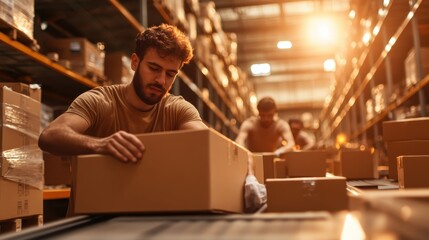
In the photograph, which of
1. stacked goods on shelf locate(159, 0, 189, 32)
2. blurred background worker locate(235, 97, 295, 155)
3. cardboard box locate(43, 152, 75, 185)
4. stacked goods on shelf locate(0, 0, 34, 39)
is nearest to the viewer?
stacked goods on shelf locate(0, 0, 34, 39)

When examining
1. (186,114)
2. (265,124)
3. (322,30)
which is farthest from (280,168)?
(322,30)

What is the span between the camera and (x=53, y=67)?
10.8 feet

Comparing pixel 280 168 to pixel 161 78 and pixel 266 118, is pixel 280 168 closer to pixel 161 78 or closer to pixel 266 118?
pixel 161 78

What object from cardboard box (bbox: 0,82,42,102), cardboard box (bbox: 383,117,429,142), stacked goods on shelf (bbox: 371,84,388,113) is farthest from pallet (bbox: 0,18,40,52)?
stacked goods on shelf (bbox: 371,84,388,113)

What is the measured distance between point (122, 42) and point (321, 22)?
6.83m

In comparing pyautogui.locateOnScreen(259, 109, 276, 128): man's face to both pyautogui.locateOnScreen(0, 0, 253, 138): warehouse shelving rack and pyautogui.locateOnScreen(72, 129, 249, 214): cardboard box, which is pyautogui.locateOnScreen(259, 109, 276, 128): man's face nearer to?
pyautogui.locateOnScreen(0, 0, 253, 138): warehouse shelving rack

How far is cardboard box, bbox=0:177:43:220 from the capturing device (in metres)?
2.50

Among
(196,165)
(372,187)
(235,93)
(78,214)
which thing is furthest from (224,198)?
(235,93)

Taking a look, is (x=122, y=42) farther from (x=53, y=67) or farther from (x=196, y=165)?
(x=196, y=165)

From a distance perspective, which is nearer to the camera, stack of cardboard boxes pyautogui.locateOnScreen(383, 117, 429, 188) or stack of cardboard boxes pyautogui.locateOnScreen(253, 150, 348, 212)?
stack of cardboard boxes pyautogui.locateOnScreen(253, 150, 348, 212)

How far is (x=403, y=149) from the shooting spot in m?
3.17

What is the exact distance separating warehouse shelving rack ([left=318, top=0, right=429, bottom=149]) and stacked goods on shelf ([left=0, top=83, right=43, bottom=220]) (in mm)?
3080

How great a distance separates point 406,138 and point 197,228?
226 cm

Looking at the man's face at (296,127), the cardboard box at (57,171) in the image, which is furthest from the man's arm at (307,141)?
the cardboard box at (57,171)
